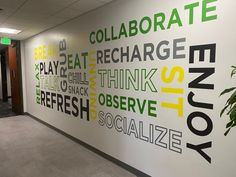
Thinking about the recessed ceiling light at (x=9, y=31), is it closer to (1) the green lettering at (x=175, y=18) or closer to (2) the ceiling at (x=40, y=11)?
(2) the ceiling at (x=40, y=11)

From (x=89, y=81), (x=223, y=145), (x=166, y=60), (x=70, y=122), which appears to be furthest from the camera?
(x=70, y=122)

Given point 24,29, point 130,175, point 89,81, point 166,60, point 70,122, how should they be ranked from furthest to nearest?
point 24,29, point 70,122, point 89,81, point 130,175, point 166,60

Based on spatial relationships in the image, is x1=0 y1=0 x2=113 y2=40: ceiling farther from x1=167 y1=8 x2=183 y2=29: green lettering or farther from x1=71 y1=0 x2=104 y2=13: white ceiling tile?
x1=167 y1=8 x2=183 y2=29: green lettering

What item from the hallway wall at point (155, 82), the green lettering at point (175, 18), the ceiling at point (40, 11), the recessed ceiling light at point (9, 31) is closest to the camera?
the hallway wall at point (155, 82)

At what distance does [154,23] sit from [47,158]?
2.85 metres

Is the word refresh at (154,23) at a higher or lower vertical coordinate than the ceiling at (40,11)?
lower

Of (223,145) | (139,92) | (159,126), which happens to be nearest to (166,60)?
(139,92)

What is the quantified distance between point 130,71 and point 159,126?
2.84 ft

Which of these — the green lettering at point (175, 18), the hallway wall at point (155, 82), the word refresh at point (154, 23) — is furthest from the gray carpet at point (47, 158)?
the green lettering at point (175, 18)

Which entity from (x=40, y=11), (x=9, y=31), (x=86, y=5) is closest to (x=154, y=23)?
(x=86, y=5)

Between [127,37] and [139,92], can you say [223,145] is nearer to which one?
[139,92]

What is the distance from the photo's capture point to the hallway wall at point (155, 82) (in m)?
1.83

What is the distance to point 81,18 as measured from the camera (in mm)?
3525

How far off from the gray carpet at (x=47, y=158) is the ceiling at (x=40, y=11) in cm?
260
